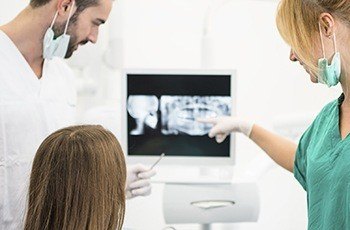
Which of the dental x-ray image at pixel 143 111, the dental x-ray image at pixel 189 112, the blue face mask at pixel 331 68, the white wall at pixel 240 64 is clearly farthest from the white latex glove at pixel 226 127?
the white wall at pixel 240 64

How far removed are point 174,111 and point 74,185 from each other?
69 cm

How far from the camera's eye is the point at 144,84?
1696 millimetres

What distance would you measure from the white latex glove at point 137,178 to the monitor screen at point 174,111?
0.12 meters

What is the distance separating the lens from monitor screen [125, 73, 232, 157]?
169cm

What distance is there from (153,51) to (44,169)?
146cm

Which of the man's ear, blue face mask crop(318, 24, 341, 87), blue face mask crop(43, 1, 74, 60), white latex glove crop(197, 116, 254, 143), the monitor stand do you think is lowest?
the monitor stand

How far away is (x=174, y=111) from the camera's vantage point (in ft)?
5.59

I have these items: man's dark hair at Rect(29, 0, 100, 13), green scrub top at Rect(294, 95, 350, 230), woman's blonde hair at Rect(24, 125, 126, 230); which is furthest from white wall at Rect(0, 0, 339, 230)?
woman's blonde hair at Rect(24, 125, 126, 230)

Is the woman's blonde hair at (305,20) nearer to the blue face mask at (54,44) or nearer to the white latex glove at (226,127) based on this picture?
the white latex glove at (226,127)

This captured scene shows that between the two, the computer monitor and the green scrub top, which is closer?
the green scrub top

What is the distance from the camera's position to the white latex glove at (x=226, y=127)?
5.31 feet

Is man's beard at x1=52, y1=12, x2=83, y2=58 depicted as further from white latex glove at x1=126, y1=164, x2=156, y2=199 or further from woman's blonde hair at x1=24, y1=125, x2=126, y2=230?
woman's blonde hair at x1=24, y1=125, x2=126, y2=230

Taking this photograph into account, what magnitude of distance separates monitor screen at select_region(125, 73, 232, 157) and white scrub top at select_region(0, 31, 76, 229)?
0.89ft

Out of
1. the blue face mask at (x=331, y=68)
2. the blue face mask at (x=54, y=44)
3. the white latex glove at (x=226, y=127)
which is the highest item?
the blue face mask at (x=54, y=44)
